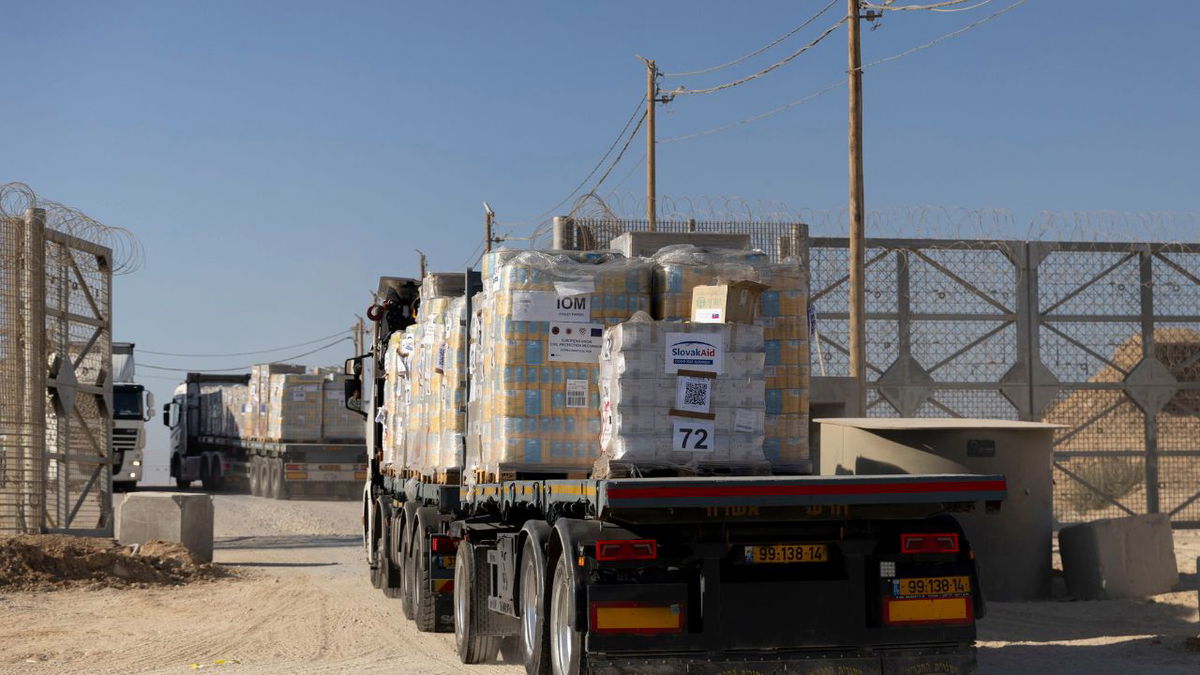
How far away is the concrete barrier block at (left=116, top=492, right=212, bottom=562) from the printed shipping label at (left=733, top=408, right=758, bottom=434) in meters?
12.7

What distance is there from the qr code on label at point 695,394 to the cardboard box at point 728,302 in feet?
1.43

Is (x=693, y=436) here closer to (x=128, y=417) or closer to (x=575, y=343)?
(x=575, y=343)

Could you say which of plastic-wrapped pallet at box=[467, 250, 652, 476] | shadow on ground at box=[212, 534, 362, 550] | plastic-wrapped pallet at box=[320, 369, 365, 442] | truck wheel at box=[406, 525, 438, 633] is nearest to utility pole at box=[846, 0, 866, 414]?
truck wheel at box=[406, 525, 438, 633]

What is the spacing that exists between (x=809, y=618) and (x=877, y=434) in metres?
6.29

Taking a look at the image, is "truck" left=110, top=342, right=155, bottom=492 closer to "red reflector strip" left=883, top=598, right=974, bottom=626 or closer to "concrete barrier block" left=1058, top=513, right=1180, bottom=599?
"concrete barrier block" left=1058, top=513, right=1180, bottom=599

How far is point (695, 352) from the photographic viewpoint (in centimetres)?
827

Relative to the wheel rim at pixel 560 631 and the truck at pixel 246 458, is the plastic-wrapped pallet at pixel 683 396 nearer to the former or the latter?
the wheel rim at pixel 560 631

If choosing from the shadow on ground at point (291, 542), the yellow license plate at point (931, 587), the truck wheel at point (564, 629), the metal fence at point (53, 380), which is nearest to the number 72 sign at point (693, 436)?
the truck wheel at point (564, 629)

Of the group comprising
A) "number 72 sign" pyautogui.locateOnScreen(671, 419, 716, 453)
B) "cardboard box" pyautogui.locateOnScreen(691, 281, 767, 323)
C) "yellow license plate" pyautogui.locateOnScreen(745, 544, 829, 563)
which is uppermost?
"cardboard box" pyautogui.locateOnScreen(691, 281, 767, 323)

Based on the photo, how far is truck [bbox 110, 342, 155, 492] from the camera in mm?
34625

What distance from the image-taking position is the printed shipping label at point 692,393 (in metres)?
8.21

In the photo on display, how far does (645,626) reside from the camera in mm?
7453

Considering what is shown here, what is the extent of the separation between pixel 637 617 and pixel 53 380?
572 inches

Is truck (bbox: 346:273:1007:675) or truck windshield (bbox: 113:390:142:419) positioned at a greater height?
truck windshield (bbox: 113:390:142:419)
